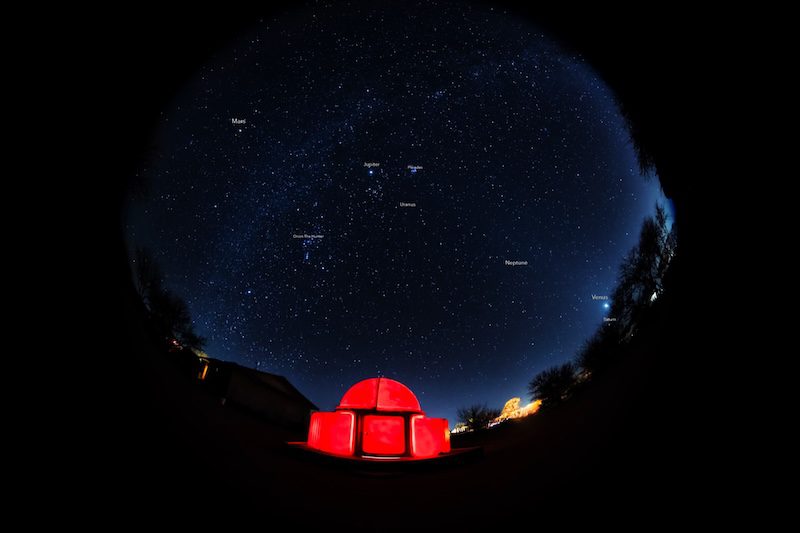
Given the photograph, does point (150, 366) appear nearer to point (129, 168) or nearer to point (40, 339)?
point (40, 339)

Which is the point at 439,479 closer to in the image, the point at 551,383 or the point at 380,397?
the point at 380,397

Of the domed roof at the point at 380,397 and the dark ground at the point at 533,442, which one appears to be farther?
the domed roof at the point at 380,397

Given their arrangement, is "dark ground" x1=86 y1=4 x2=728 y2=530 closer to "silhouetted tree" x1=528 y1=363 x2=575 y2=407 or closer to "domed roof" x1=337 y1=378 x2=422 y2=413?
"domed roof" x1=337 y1=378 x2=422 y2=413

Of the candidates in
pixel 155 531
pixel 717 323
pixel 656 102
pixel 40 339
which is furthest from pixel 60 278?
pixel 656 102

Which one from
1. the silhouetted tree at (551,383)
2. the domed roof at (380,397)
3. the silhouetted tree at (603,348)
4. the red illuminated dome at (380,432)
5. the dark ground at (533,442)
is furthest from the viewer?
the silhouetted tree at (551,383)

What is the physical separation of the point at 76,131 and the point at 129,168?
0.45 meters

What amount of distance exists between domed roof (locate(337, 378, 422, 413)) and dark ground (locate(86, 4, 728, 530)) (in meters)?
2.97

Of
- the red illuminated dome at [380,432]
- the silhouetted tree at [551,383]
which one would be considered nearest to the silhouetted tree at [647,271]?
the red illuminated dome at [380,432]

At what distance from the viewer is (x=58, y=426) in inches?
52.9

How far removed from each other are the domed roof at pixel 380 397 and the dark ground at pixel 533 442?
2971 mm

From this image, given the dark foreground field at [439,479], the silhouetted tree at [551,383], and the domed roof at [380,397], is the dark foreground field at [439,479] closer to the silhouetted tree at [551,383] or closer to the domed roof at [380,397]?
the domed roof at [380,397]

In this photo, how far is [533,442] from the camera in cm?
243

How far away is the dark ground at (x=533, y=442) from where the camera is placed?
1.43 metres

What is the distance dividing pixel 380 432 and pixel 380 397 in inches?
31.8
